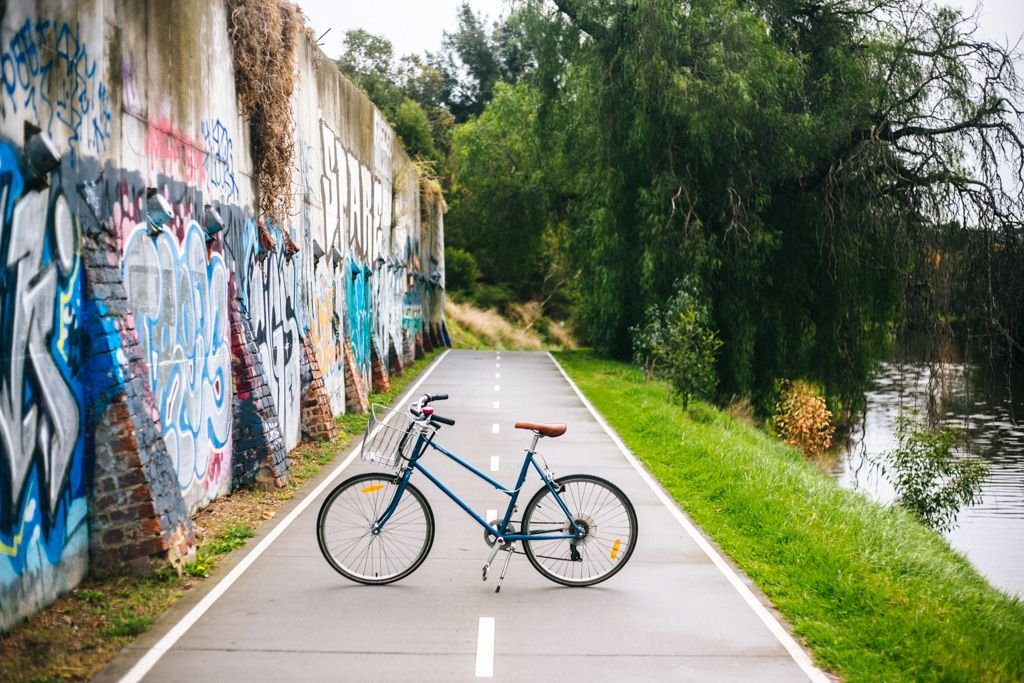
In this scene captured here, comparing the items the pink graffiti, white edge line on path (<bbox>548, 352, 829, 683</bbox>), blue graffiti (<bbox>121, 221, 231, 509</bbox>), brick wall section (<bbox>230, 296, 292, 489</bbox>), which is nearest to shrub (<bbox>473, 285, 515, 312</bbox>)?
white edge line on path (<bbox>548, 352, 829, 683</bbox>)

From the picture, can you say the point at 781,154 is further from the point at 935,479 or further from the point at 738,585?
the point at 738,585

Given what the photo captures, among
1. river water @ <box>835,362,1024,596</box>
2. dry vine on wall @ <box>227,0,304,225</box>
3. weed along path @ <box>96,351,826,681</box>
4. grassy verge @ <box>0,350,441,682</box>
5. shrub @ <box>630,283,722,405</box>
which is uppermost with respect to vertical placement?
dry vine on wall @ <box>227,0,304,225</box>

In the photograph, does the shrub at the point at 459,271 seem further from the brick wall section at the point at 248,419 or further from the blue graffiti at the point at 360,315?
the brick wall section at the point at 248,419

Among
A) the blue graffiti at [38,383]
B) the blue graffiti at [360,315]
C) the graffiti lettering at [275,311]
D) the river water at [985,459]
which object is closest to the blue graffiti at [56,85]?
the blue graffiti at [38,383]

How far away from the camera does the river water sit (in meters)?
17.0

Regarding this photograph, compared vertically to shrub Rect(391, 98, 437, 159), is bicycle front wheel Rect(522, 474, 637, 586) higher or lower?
lower

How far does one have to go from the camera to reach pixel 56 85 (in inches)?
320

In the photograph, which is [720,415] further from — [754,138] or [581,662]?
[581,662]

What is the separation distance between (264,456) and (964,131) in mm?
17577

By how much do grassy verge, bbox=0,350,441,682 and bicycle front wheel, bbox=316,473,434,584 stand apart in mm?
1113

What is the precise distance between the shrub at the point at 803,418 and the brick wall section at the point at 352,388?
10716mm

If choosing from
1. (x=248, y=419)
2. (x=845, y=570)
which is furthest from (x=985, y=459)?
(x=248, y=419)

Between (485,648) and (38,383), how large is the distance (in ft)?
11.4

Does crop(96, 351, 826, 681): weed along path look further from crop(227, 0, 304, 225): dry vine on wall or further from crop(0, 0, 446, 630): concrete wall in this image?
crop(227, 0, 304, 225): dry vine on wall
